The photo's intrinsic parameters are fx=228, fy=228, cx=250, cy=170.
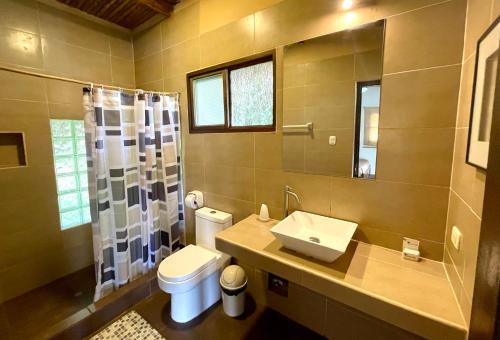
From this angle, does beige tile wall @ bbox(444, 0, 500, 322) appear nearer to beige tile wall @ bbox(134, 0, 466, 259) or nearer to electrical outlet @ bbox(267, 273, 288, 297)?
beige tile wall @ bbox(134, 0, 466, 259)

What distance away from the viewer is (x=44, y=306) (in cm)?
194

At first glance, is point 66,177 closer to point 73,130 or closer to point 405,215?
point 73,130

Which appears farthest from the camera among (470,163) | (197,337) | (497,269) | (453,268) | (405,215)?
(197,337)

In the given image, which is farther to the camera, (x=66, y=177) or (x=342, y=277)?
(x=66, y=177)

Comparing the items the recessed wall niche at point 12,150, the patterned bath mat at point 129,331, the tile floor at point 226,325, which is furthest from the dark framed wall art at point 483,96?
the recessed wall niche at point 12,150

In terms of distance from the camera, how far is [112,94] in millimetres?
1896

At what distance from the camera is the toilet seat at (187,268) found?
5.61 feet

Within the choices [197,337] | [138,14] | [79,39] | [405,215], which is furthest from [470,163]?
[79,39]

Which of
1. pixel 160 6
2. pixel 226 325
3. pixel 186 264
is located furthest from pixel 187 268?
pixel 160 6

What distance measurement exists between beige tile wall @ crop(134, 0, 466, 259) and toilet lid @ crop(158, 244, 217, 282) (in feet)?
1.47

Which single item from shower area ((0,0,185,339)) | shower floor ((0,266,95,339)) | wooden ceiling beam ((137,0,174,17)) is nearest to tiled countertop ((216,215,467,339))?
shower area ((0,0,185,339))

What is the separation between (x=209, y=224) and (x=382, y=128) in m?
1.60

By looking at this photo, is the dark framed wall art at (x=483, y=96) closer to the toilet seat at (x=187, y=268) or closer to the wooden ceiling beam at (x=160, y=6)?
the toilet seat at (x=187, y=268)

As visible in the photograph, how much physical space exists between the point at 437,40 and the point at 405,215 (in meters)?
0.94
